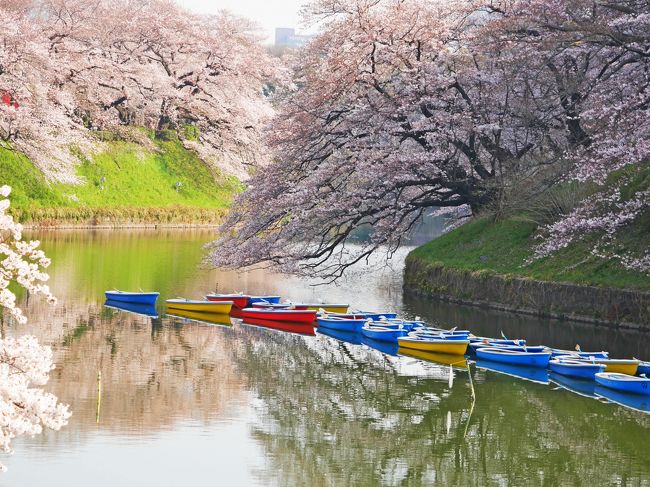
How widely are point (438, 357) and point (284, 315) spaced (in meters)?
6.32

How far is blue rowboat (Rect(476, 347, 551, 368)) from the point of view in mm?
20531

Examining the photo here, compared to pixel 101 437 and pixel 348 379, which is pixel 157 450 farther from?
pixel 348 379

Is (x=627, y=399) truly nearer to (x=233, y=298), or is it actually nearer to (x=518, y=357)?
(x=518, y=357)

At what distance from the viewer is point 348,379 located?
20266 millimetres

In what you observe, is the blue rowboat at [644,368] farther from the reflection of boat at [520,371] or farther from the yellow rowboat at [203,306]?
the yellow rowboat at [203,306]

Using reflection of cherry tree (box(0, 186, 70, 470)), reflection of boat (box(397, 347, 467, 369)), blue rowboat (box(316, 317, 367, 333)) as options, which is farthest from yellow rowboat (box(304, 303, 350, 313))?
reflection of cherry tree (box(0, 186, 70, 470))

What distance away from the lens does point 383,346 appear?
2402 centimetres

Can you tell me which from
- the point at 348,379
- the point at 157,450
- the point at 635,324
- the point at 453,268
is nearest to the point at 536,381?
the point at 348,379

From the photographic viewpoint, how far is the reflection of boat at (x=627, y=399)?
58.2 ft

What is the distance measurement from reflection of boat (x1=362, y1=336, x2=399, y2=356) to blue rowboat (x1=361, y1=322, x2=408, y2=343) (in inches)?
3.1

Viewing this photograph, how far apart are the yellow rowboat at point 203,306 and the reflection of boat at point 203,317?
98 mm

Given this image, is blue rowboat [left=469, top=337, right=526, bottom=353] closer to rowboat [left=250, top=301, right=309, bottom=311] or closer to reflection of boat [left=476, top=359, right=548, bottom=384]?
reflection of boat [left=476, top=359, right=548, bottom=384]

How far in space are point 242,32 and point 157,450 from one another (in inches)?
2154

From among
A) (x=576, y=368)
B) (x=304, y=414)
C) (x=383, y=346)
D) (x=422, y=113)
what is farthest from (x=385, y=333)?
(x=422, y=113)
